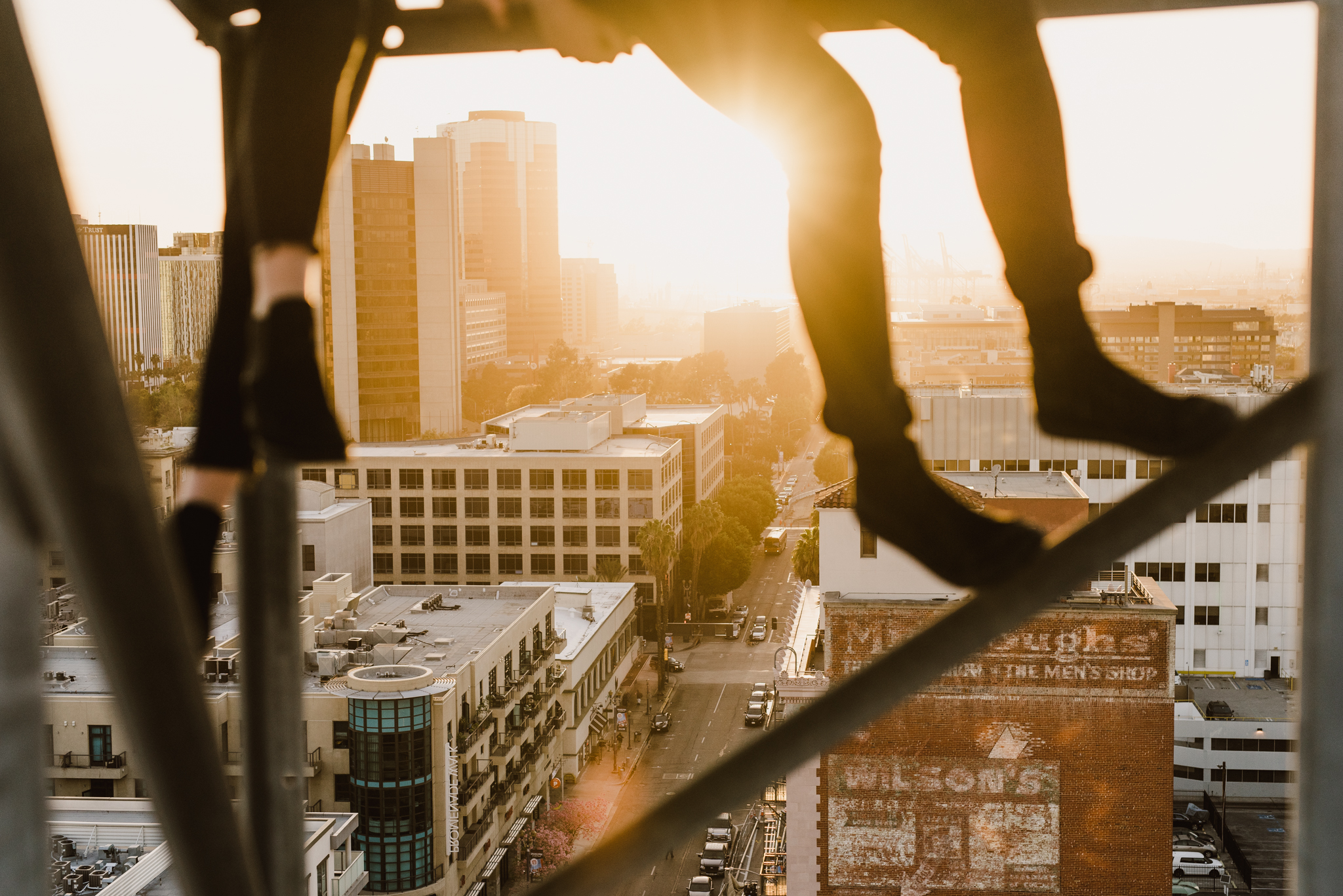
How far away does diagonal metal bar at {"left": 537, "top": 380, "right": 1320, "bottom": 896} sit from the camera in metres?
0.83

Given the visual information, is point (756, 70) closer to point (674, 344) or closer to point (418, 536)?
point (418, 536)

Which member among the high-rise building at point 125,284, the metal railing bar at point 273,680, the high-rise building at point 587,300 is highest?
the high-rise building at point 587,300

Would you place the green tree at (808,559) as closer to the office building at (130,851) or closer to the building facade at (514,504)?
the building facade at (514,504)

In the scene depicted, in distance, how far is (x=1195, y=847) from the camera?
588 inches

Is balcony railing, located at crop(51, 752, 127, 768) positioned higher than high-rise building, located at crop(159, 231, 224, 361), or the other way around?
high-rise building, located at crop(159, 231, 224, 361)

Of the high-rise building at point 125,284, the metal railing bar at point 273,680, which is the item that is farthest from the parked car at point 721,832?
the metal railing bar at point 273,680

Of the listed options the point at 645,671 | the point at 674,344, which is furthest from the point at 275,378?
the point at 674,344

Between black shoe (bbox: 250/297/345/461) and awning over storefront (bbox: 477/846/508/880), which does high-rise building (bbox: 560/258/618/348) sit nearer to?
awning over storefront (bbox: 477/846/508/880)

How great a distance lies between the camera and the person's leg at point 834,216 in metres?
1.00

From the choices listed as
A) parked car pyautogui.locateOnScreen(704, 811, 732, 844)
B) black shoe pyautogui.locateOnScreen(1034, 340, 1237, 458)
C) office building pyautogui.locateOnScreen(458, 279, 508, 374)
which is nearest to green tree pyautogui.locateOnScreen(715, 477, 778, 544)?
parked car pyautogui.locateOnScreen(704, 811, 732, 844)

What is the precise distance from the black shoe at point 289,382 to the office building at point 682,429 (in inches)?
996

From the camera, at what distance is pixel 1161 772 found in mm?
10453

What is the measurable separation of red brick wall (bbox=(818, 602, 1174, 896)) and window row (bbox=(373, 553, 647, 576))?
47.5 feet

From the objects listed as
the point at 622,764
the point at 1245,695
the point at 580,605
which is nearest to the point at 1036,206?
the point at 622,764
